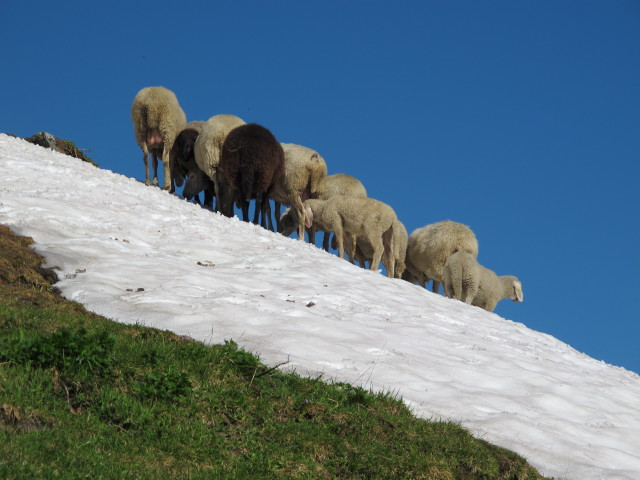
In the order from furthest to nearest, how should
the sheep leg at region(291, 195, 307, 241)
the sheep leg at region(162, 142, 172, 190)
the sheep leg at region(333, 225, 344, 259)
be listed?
the sheep leg at region(162, 142, 172, 190)
the sheep leg at region(291, 195, 307, 241)
the sheep leg at region(333, 225, 344, 259)

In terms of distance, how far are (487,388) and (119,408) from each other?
428 centimetres

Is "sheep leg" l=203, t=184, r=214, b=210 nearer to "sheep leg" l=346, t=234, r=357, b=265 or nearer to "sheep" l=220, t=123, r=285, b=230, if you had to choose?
"sheep" l=220, t=123, r=285, b=230

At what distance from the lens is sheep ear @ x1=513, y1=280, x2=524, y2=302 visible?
24297 mm

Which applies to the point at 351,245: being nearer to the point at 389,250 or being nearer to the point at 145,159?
the point at 389,250

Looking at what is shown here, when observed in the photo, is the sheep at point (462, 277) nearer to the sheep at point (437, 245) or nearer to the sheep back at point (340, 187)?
the sheep at point (437, 245)

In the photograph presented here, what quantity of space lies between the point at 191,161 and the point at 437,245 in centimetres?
818

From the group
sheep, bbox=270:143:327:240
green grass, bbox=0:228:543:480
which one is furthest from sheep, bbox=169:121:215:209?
green grass, bbox=0:228:543:480

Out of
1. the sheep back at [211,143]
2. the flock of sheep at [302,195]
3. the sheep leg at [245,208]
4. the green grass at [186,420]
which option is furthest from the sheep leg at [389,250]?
the green grass at [186,420]

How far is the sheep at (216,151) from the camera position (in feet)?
73.3

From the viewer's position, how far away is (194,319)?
28.7 feet

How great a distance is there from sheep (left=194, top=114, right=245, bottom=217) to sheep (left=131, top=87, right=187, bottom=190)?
91 cm

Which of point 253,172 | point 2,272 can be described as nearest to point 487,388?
point 2,272

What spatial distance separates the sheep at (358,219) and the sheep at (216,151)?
2.61 m

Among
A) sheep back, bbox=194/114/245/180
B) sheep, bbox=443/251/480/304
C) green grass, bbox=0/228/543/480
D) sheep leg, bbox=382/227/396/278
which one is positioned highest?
sheep back, bbox=194/114/245/180
